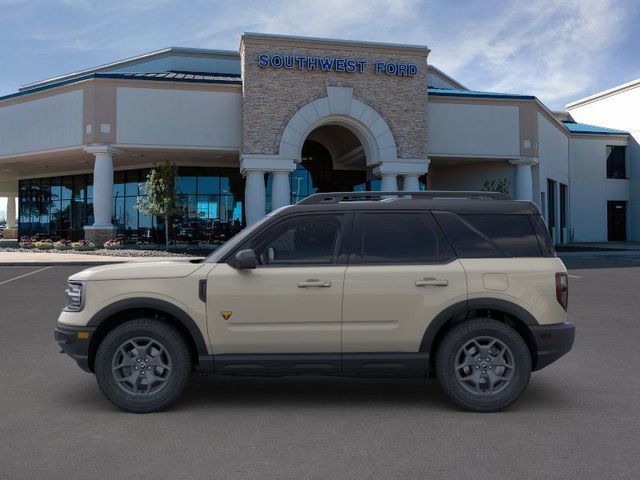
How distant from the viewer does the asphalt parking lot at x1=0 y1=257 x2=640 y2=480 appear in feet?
12.4

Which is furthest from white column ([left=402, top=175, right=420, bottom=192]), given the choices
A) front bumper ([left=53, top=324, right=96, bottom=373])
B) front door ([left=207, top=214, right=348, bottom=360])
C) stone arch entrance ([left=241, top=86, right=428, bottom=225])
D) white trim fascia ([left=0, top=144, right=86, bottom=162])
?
front bumper ([left=53, top=324, right=96, bottom=373])

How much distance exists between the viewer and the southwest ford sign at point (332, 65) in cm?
2745

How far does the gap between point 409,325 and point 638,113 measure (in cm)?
4500

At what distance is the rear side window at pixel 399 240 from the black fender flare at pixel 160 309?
58.3 inches

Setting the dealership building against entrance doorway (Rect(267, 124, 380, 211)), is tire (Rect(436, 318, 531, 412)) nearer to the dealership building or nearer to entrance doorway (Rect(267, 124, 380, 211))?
the dealership building

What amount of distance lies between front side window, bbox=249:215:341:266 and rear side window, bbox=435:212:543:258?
99 cm

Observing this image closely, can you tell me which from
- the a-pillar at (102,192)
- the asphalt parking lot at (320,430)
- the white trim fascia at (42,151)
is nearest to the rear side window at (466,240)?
the asphalt parking lot at (320,430)

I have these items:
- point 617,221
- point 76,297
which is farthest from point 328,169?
point 76,297

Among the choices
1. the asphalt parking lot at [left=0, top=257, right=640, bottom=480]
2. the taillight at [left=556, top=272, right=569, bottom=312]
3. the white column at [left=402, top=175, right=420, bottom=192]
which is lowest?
the asphalt parking lot at [left=0, top=257, right=640, bottom=480]

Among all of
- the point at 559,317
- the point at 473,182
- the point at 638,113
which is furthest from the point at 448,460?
the point at 638,113

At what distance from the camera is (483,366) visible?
4.97 m

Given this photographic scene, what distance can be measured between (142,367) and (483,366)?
2.89m

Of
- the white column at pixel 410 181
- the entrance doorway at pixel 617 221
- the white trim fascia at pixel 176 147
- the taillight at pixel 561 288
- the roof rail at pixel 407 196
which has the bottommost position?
the taillight at pixel 561 288

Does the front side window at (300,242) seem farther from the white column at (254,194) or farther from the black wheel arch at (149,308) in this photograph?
the white column at (254,194)
